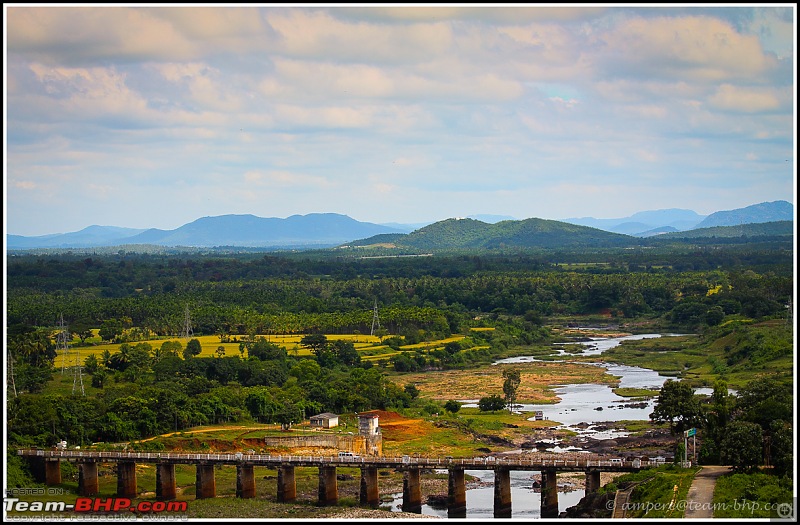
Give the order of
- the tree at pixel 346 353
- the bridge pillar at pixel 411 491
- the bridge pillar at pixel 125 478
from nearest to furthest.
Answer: the bridge pillar at pixel 411 491 → the bridge pillar at pixel 125 478 → the tree at pixel 346 353

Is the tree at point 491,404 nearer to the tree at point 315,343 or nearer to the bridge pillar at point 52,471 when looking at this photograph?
the tree at point 315,343

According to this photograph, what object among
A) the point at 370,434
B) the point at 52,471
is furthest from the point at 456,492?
the point at 52,471

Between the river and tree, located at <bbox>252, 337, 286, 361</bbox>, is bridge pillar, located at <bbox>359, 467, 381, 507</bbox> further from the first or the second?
tree, located at <bbox>252, 337, 286, 361</bbox>

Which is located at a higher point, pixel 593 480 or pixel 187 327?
pixel 187 327

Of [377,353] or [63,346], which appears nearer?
[63,346]

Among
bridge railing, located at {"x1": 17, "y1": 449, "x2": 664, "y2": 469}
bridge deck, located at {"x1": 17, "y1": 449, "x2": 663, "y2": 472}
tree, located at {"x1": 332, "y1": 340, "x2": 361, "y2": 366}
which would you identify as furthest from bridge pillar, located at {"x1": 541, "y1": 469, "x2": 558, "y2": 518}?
tree, located at {"x1": 332, "y1": 340, "x2": 361, "y2": 366}

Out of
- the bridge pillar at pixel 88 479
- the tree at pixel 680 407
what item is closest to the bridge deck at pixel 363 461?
the bridge pillar at pixel 88 479

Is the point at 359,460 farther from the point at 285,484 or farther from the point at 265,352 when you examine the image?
the point at 265,352
